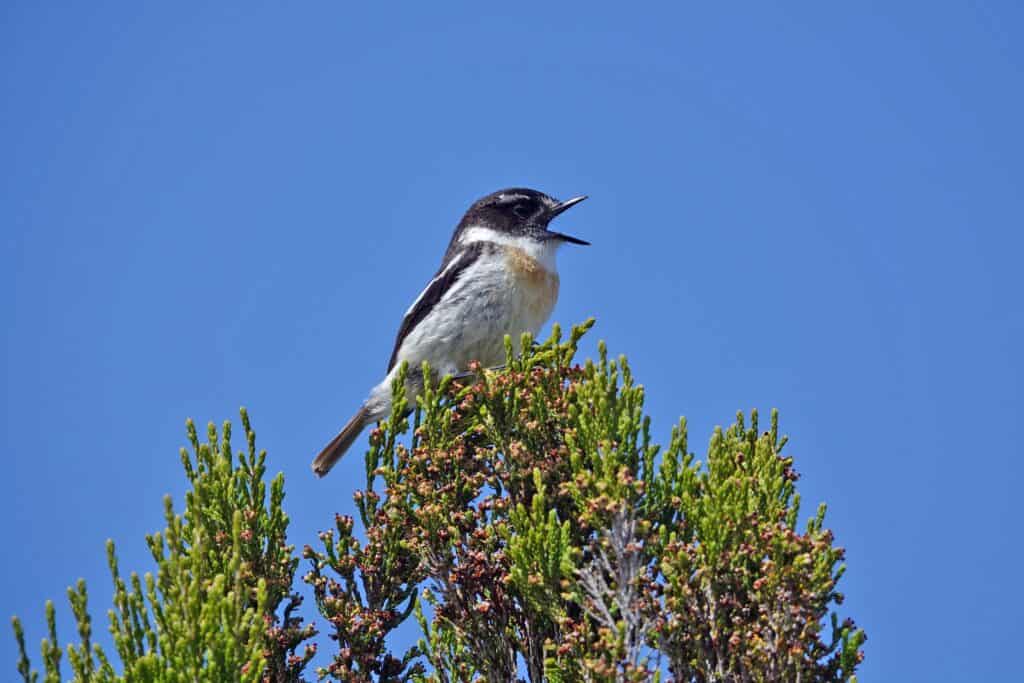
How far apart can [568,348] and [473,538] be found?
3.55ft

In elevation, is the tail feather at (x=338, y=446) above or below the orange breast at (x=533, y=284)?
below

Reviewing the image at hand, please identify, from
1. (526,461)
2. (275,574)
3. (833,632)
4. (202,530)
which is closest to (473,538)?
(526,461)

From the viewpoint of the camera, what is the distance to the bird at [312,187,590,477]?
7.41 meters

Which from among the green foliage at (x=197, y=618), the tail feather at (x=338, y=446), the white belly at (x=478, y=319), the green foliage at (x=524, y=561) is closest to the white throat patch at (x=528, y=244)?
the white belly at (x=478, y=319)

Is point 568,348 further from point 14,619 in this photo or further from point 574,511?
point 14,619

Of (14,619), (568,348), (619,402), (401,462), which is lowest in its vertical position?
(14,619)

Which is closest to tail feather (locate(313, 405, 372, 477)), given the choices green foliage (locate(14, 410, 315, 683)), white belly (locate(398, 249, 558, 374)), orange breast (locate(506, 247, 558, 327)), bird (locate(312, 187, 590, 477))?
bird (locate(312, 187, 590, 477))

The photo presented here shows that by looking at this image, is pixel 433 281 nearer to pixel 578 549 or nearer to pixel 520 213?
pixel 520 213

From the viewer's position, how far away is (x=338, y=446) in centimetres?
750

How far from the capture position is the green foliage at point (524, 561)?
3.82 m

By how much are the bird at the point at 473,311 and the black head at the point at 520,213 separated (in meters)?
0.03

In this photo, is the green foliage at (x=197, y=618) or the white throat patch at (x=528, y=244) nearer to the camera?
the green foliage at (x=197, y=618)

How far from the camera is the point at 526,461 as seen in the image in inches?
184

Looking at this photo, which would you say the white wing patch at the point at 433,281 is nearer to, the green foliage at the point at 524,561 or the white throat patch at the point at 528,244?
the white throat patch at the point at 528,244
